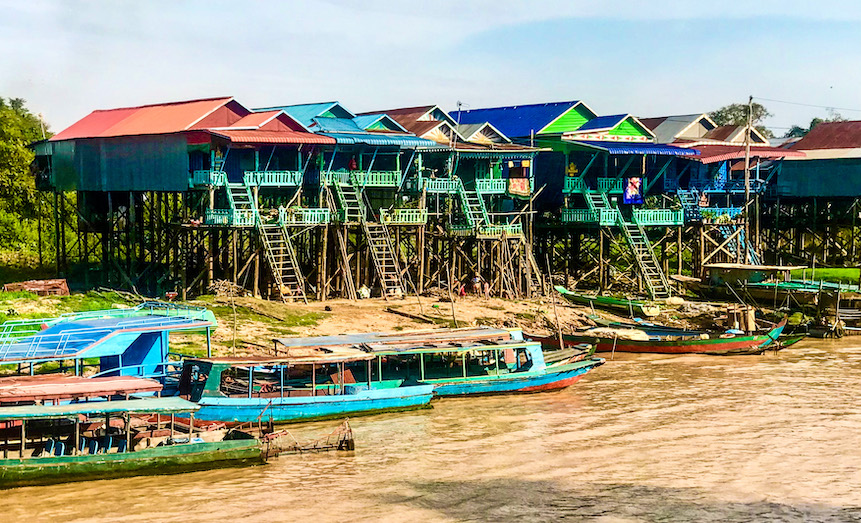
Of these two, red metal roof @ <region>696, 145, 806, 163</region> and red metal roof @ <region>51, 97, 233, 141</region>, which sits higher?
red metal roof @ <region>51, 97, 233, 141</region>

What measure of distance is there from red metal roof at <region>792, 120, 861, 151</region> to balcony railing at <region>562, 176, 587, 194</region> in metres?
15.3

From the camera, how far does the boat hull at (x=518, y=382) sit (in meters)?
30.4

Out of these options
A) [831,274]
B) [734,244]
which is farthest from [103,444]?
[831,274]

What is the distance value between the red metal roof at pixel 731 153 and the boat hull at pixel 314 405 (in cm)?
2858

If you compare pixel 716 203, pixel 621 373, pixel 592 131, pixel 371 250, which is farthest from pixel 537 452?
pixel 716 203

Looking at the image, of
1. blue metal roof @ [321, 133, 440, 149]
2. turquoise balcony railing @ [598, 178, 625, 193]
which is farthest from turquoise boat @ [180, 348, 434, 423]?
turquoise balcony railing @ [598, 178, 625, 193]

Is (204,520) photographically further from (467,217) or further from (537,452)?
(467,217)

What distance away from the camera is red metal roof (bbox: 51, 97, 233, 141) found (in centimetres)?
4431

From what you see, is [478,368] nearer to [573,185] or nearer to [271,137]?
[271,137]

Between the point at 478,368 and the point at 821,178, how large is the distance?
31.4m

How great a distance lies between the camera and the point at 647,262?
5159cm

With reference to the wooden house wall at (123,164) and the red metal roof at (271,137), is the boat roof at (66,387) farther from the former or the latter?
the wooden house wall at (123,164)

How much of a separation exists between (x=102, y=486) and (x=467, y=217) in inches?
1068

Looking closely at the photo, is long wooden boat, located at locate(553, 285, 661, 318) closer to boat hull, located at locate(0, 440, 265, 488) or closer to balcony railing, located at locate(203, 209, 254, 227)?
balcony railing, located at locate(203, 209, 254, 227)
